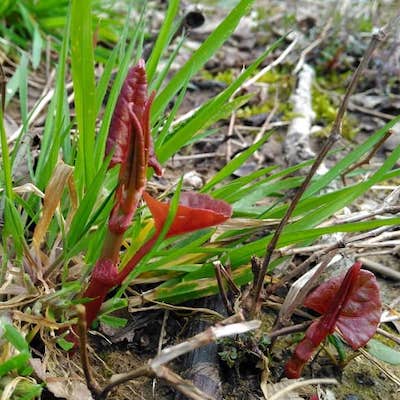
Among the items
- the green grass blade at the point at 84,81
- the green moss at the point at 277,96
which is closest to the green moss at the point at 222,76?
the green moss at the point at 277,96

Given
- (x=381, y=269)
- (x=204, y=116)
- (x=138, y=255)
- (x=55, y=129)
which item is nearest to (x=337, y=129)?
(x=138, y=255)

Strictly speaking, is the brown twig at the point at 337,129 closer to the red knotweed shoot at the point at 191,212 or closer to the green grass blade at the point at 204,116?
the red knotweed shoot at the point at 191,212

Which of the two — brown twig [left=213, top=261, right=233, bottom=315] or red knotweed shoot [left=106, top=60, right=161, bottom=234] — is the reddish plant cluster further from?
brown twig [left=213, top=261, right=233, bottom=315]

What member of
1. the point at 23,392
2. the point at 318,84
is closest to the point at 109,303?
the point at 23,392

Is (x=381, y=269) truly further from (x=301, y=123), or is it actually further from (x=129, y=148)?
(x=129, y=148)

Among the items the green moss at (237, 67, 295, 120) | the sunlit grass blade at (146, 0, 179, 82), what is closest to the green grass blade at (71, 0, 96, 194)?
the sunlit grass blade at (146, 0, 179, 82)
